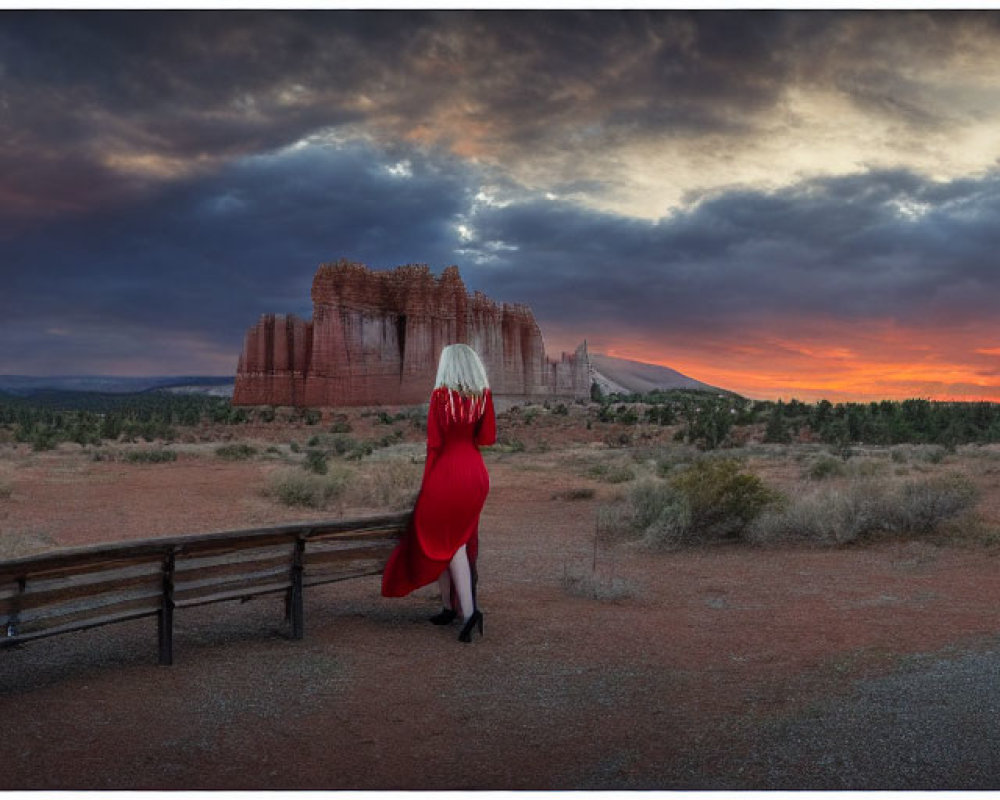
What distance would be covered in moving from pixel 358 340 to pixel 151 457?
→ 3990cm

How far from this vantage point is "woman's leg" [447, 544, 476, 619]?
Answer: 5.88 meters

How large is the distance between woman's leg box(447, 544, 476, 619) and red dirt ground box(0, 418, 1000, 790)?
284 mm

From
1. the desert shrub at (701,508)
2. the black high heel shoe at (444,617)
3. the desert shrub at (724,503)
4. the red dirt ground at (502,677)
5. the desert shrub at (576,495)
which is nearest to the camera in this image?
the red dirt ground at (502,677)

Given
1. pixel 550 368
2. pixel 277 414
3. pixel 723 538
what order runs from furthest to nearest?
pixel 550 368 < pixel 277 414 < pixel 723 538

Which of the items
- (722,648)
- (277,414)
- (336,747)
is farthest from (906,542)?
(277,414)

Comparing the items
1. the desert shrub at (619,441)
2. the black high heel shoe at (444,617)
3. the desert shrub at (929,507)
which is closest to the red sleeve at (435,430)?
the black high heel shoe at (444,617)

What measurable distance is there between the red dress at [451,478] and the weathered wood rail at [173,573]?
60 centimetres

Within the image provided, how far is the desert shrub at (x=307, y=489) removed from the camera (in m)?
15.5

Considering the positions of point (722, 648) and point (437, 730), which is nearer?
point (437, 730)

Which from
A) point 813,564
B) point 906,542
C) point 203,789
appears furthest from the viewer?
point 906,542

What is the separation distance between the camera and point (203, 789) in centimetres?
352

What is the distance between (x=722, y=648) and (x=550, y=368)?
257 feet

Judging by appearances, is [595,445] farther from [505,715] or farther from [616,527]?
[505,715]

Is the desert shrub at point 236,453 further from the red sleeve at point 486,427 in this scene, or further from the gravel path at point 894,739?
the gravel path at point 894,739
